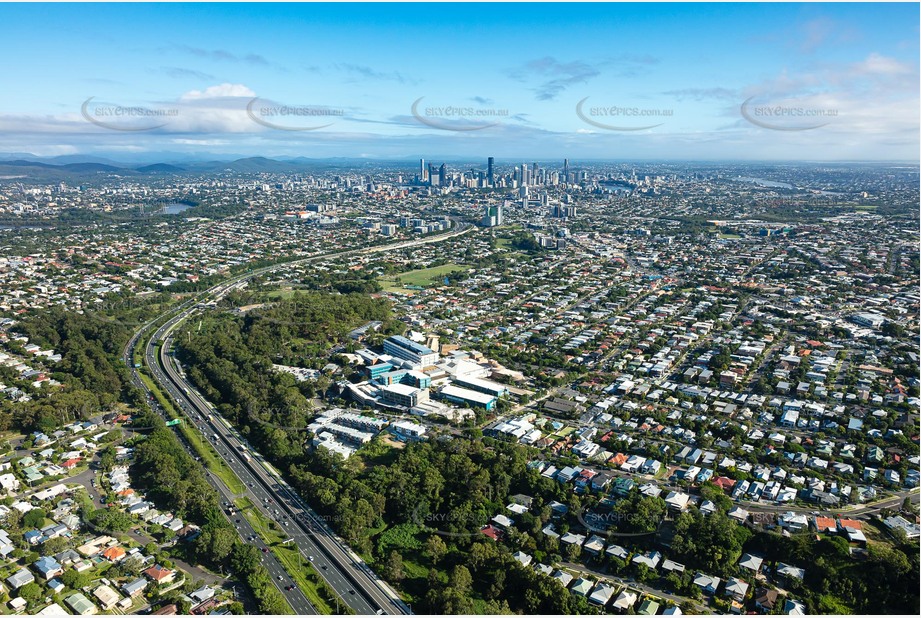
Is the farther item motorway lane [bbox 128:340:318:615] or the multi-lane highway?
the multi-lane highway

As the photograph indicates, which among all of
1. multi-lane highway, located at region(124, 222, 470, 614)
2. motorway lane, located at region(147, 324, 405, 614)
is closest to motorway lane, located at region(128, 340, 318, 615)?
multi-lane highway, located at region(124, 222, 470, 614)

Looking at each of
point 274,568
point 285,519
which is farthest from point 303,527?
point 274,568

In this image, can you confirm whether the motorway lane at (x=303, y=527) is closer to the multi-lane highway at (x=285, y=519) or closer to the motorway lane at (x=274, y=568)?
the multi-lane highway at (x=285, y=519)

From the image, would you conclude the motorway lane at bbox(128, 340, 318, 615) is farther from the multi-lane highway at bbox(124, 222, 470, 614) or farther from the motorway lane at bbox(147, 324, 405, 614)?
the motorway lane at bbox(147, 324, 405, 614)

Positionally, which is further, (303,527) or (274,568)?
(303,527)

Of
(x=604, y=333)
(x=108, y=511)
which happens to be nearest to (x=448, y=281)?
(x=604, y=333)

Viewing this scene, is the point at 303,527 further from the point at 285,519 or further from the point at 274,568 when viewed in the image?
the point at 274,568

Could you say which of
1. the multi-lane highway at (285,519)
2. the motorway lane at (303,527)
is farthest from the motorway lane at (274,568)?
the motorway lane at (303,527)

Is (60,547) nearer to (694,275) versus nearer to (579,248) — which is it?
(694,275)

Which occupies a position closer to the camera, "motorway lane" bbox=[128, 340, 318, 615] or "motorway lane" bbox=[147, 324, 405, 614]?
"motorway lane" bbox=[128, 340, 318, 615]
